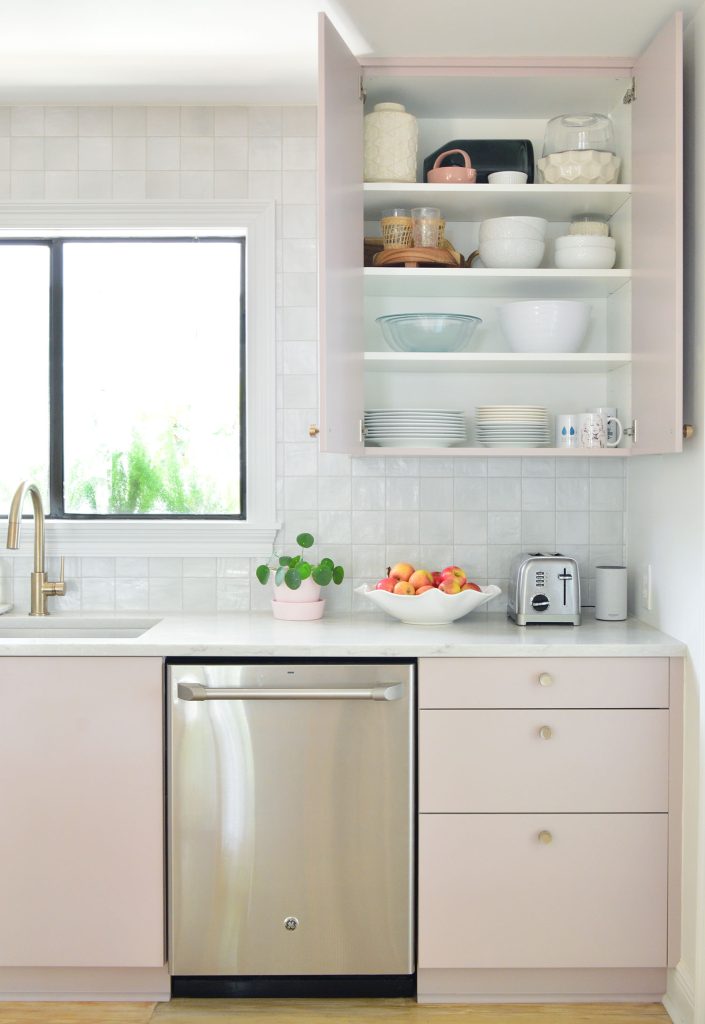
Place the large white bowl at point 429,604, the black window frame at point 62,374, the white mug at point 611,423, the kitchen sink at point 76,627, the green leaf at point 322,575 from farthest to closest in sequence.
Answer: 1. the black window frame at point 62,374
2. the kitchen sink at point 76,627
3. the green leaf at point 322,575
4. the white mug at point 611,423
5. the large white bowl at point 429,604

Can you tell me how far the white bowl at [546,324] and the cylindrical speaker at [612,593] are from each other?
0.63 metres

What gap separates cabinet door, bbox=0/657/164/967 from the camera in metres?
2.28

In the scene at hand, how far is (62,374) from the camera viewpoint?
2.96 meters

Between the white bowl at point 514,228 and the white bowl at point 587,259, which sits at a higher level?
the white bowl at point 514,228

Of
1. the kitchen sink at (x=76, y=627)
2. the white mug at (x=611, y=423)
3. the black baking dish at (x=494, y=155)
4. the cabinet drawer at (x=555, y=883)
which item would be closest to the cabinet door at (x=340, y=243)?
the black baking dish at (x=494, y=155)

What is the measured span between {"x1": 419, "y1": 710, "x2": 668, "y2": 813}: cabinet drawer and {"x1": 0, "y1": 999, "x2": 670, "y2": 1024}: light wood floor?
0.50 meters

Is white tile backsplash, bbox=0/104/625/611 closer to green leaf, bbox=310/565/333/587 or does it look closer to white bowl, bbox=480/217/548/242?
green leaf, bbox=310/565/333/587

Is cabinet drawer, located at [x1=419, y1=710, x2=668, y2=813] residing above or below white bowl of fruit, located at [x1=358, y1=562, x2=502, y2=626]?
below

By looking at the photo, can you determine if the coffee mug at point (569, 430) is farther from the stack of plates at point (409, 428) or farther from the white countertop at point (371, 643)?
the white countertop at point (371, 643)

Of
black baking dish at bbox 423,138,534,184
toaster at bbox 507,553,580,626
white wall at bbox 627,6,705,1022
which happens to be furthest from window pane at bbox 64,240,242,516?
white wall at bbox 627,6,705,1022

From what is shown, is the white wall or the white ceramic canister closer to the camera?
the white wall

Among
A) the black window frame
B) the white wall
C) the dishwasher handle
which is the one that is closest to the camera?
the white wall

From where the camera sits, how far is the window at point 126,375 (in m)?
2.96

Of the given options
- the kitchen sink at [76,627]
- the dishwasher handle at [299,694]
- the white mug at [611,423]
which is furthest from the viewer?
the kitchen sink at [76,627]
